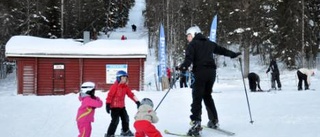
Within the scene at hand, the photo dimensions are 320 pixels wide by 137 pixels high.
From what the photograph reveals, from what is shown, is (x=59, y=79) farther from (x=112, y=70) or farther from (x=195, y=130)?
(x=195, y=130)

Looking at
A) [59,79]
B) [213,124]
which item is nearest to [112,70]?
[59,79]

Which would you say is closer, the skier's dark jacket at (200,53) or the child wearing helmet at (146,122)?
the child wearing helmet at (146,122)

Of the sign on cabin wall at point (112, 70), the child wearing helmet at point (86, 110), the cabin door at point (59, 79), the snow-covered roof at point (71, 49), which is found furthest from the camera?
the cabin door at point (59, 79)

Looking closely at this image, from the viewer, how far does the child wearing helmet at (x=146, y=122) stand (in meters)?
4.93

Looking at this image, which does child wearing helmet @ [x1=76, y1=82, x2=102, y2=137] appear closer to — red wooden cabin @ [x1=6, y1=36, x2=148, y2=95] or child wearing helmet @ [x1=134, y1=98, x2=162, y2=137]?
child wearing helmet @ [x1=134, y1=98, x2=162, y2=137]

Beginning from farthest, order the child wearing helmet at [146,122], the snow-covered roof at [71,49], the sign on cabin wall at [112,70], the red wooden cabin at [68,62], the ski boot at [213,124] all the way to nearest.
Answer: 1. the sign on cabin wall at [112,70]
2. the red wooden cabin at [68,62]
3. the snow-covered roof at [71,49]
4. the ski boot at [213,124]
5. the child wearing helmet at [146,122]

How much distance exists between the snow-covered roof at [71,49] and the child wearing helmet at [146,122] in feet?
48.1

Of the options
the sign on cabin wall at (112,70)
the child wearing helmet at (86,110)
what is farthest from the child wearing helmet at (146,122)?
the sign on cabin wall at (112,70)

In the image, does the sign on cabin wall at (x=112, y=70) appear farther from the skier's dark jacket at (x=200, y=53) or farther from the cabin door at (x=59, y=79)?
the skier's dark jacket at (x=200, y=53)

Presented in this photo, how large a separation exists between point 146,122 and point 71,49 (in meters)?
15.8

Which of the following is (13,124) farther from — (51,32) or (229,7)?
(51,32)

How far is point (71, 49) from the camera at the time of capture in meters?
20.0

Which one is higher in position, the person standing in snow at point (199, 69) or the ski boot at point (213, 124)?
the person standing in snow at point (199, 69)

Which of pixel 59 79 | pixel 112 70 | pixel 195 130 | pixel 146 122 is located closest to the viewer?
pixel 146 122
